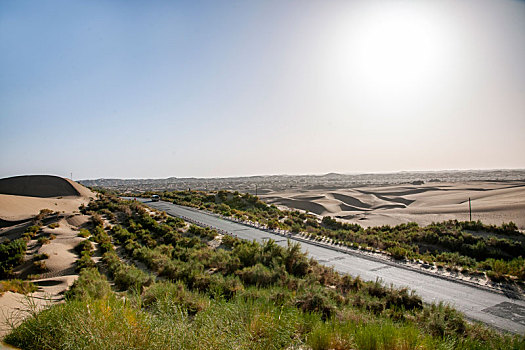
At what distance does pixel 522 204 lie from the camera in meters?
42.7

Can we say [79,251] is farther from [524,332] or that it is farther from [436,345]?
Result: [524,332]

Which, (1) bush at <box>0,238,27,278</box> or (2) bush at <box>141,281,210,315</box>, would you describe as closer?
(2) bush at <box>141,281,210,315</box>

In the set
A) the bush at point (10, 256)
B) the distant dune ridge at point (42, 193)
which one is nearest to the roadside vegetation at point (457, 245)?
the bush at point (10, 256)

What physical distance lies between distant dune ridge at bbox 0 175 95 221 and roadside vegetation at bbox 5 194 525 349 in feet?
101

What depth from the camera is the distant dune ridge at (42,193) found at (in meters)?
40.6

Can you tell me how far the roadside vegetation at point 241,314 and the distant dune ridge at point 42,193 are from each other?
30800 mm

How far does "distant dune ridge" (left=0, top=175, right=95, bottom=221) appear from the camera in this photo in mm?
40562

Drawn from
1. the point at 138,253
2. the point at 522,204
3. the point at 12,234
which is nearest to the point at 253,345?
the point at 138,253

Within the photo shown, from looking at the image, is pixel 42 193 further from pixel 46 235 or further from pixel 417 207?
pixel 417 207

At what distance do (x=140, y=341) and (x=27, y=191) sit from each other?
68.6 m

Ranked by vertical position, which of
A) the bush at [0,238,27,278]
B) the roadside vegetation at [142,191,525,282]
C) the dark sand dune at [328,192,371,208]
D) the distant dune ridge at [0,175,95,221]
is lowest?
the dark sand dune at [328,192,371,208]

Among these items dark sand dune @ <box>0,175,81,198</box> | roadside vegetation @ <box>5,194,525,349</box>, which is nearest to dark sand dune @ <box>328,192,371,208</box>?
roadside vegetation @ <box>5,194,525,349</box>

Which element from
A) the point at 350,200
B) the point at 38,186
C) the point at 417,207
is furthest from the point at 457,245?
the point at 38,186

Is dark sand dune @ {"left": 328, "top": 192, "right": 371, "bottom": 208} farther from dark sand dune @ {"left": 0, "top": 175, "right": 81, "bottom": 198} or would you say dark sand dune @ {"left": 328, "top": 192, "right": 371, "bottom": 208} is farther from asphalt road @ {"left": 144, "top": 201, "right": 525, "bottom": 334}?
dark sand dune @ {"left": 0, "top": 175, "right": 81, "bottom": 198}
